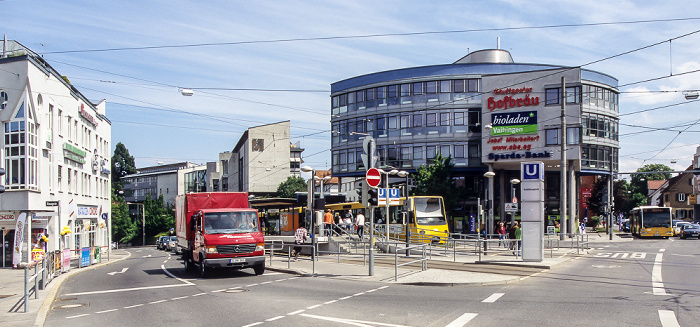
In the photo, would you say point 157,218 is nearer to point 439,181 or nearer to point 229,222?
point 439,181

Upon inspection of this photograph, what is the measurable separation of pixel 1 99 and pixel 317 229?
58.9ft

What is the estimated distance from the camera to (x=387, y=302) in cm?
1304

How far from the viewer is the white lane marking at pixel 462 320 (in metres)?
10.1

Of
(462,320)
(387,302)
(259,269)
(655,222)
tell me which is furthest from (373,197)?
(655,222)

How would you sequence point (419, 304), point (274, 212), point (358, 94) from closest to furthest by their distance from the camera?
point (419, 304) < point (274, 212) < point (358, 94)

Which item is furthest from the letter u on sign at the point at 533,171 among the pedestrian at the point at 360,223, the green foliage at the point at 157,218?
the green foliage at the point at 157,218

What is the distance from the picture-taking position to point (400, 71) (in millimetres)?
58938

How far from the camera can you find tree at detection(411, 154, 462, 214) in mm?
52906

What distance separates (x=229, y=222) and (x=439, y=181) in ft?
113

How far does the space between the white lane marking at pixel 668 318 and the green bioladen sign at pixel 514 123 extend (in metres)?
41.1

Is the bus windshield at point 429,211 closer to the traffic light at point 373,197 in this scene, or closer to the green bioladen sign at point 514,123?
the traffic light at point 373,197

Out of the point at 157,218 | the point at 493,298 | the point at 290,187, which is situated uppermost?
the point at 290,187

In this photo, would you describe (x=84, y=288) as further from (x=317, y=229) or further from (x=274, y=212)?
(x=274, y=212)

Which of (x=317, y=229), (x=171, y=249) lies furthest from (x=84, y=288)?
(x=171, y=249)
